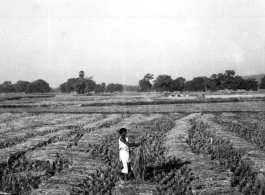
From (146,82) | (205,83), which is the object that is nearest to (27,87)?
(146,82)

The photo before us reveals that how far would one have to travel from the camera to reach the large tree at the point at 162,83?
136 metres

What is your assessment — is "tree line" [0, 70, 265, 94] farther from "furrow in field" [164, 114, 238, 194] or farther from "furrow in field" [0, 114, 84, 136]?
"furrow in field" [164, 114, 238, 194]

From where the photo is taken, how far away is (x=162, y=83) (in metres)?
136

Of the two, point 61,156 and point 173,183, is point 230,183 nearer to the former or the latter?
point 173,183

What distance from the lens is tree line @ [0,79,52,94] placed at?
158 meters

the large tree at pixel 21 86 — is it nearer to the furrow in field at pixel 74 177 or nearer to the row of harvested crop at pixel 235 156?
the row of harvested crop at pixel 235 156

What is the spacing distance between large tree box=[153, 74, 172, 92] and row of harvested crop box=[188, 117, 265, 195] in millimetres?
120337

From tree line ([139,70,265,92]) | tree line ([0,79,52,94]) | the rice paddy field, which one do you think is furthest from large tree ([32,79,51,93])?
the rice paddy field

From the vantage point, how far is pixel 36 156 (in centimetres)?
1159

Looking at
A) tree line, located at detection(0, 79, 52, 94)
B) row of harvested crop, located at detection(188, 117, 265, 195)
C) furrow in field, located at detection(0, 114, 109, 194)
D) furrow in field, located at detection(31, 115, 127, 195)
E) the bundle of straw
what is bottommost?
furrow in field, located at detection(0, 114, 109, 194)

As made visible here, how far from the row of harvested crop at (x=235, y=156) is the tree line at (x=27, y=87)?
505 feet

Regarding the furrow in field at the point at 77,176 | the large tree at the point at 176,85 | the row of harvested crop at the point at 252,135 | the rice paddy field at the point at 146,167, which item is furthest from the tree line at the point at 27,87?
the furrow in field at the point at 77,176

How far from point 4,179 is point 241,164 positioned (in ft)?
27.0

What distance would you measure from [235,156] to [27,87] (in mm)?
162185
